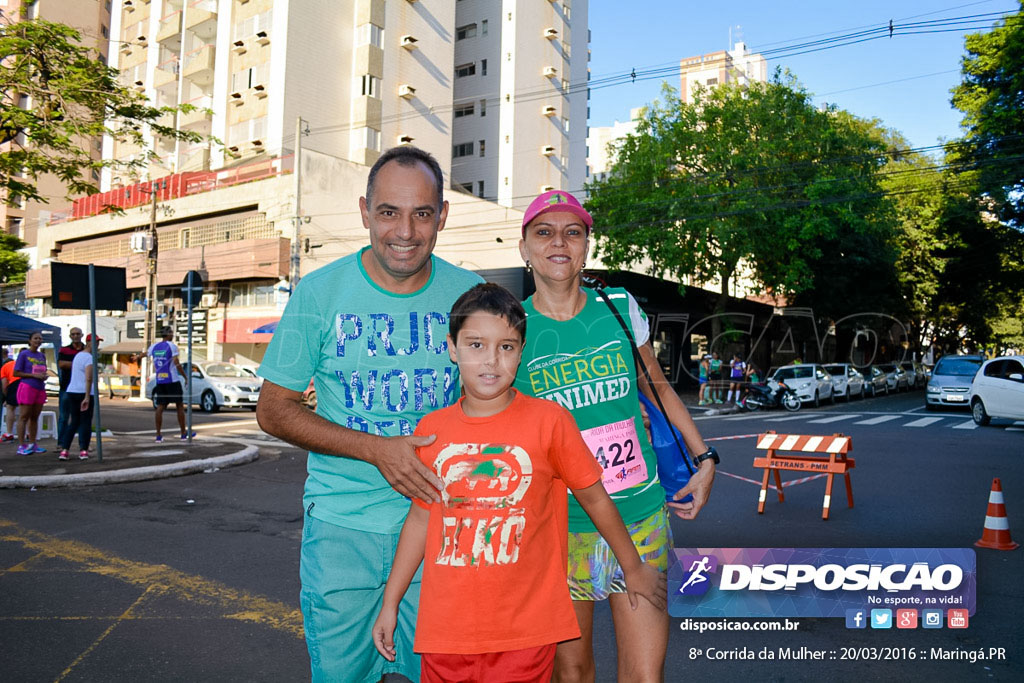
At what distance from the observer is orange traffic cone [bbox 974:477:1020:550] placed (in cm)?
638

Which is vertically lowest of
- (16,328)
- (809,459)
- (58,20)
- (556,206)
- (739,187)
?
(809,459)

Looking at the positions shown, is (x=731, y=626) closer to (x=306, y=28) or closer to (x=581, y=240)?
(x=581, y=240)

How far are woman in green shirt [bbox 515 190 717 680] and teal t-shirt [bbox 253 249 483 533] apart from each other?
45 centimetres

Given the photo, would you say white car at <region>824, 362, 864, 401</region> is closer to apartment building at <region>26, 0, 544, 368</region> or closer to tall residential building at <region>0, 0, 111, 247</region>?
apartment building at <region>26, 0, 544, 368</region>

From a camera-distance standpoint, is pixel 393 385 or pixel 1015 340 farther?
pixel 1015 340

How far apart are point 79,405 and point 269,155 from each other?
2886 centimetres

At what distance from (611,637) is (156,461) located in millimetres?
8554

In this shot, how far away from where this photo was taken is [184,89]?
4622 centimetres

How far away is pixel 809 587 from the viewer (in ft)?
16.2

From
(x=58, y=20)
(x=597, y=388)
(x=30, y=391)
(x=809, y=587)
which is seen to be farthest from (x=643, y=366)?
(x=58, y=20)

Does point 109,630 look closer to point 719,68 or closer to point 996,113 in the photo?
point 996,113

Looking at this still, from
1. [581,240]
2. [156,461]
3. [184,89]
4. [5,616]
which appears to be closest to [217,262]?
[184,89]

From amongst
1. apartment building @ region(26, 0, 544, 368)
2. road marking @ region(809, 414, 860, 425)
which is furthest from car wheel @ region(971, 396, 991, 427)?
apartment building @ region(26, 0, 544, 368)

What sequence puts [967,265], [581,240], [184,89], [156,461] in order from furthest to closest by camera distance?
[184,89] < [967,265] < [156,461] < [581,240]
